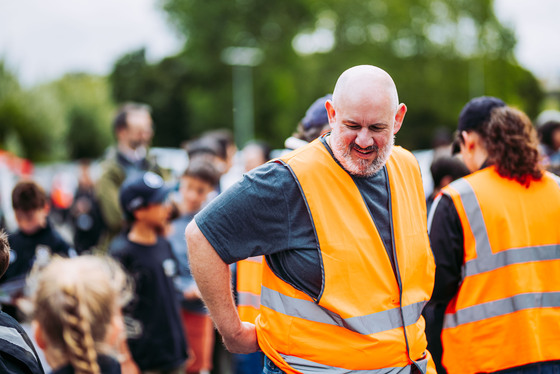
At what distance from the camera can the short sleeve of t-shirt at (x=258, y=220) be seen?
2455mm

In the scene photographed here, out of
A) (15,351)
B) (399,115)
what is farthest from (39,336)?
(399,115)

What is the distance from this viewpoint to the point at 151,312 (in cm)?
424

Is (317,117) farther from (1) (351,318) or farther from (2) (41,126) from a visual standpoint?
(2) (41,126)

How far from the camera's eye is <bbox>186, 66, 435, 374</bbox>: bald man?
2404mm

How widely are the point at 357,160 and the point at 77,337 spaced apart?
1.31 meters

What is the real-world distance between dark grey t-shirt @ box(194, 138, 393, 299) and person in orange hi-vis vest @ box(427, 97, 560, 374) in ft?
2.55

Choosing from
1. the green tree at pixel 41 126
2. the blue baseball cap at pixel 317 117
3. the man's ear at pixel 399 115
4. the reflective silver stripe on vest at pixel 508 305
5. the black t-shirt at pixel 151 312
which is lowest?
the green tree at pixel 41 126

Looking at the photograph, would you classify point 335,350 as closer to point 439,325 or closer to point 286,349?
point 286,349

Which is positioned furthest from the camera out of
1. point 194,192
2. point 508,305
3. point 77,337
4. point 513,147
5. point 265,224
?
point 194,192

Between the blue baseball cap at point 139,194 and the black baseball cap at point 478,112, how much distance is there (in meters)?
2.32

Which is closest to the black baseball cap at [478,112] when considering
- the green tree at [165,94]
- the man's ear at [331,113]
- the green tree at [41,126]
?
the man's ear at [331,113]

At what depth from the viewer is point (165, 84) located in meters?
44.3

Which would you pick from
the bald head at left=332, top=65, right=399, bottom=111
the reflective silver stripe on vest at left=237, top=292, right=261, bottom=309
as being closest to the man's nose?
the bald head at left=332, top=65, right=399, bottom=111

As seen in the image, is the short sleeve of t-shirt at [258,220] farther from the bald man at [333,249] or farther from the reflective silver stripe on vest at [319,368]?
the reflective silver stripe on vest at [319,368]
